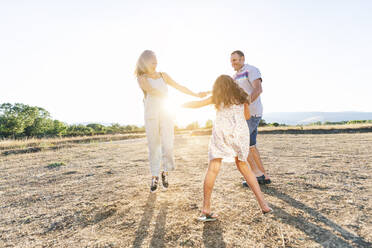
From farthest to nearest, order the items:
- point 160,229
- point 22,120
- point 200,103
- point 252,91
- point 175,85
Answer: point 22,120 < point 175,85 < point 252,91 < point 200,103 < point 160,229

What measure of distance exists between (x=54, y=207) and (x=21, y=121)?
5882 cm

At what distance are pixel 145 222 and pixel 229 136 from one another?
141cm

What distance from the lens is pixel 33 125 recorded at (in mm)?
54344

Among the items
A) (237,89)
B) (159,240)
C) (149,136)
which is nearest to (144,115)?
(149,136)

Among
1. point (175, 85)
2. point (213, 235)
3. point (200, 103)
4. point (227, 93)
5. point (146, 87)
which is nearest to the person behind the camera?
point (213, 235)

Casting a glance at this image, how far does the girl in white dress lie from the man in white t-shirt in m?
1.04

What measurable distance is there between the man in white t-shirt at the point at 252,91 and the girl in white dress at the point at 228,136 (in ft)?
3.41

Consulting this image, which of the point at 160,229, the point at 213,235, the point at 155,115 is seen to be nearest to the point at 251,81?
the point at 155,115

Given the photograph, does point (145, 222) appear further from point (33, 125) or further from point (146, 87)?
point (33, 125)

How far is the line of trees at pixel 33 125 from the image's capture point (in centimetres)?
4719

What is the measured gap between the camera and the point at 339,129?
1936 cm

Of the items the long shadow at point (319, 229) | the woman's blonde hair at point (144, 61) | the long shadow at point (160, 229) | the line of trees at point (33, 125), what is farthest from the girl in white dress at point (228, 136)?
the line of trees at point (33, 125)

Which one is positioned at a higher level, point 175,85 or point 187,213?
point 175,85

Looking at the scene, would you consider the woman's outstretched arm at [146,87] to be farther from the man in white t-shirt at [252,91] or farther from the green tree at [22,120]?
the green tree at [22,120]
